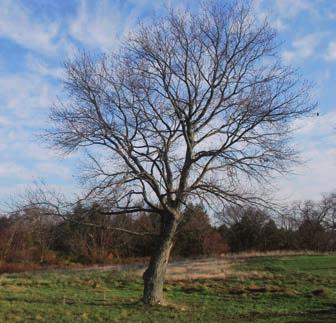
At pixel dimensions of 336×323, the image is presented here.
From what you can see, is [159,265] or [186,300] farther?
[186,300]

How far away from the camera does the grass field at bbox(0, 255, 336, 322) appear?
1588 centimetres

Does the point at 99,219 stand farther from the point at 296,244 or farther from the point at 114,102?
the point at 296,244

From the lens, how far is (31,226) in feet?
56.9

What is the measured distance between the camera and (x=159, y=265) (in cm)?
1883

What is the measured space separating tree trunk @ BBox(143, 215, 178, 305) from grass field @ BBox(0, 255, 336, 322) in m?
0.62

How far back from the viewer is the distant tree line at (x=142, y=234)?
18.3m

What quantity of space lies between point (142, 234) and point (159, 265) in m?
1.39

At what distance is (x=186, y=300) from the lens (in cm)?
2164

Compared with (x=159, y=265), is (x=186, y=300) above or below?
below

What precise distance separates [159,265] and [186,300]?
11.9 feet

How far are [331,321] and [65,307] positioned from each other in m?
8.65

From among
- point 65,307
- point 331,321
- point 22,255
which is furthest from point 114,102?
point 22,255

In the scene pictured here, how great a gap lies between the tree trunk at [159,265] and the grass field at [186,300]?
2.05 ft

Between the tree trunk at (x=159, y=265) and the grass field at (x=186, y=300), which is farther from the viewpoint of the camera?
the tree trunk at (x=159, y=265)
